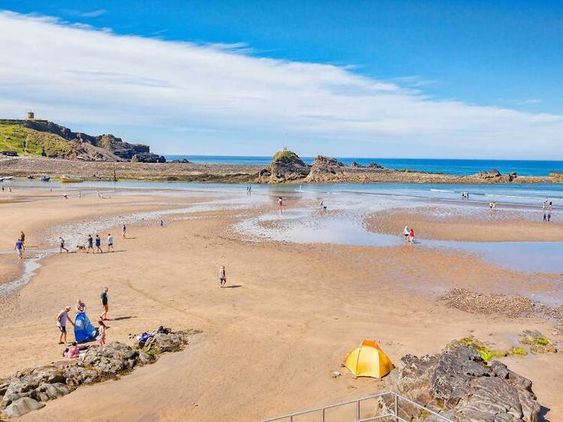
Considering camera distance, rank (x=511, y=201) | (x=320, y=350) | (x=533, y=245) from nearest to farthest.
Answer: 1. (x=320, y=350)
2. (x=533, y=245)
3. (x=511, y=201)

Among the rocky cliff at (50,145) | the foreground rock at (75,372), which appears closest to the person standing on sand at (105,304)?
the foreground rock at (75,372)

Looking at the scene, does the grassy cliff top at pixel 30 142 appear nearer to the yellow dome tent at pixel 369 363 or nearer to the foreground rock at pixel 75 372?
the foreground rock at pixel 75 372

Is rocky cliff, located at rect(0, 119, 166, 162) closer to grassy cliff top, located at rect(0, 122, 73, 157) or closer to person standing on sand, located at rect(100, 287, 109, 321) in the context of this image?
grassy cliff top, located at rect(0, 122, 73, 157)

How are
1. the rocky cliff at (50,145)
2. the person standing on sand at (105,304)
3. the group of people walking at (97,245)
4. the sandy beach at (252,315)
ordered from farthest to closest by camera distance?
1. the rocky cliff at (50,145)
2. the group of people walking at (97,245)
3. the person standing on sand at (105,304)
4. the sandy beach at (252,315)

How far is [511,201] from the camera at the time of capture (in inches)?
2844

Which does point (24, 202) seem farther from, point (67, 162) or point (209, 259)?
point (67, 162)

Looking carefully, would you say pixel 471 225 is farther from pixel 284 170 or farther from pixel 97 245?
pixel 284 170

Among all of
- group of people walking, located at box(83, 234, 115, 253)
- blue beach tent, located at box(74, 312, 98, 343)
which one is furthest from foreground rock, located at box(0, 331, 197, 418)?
group of people walking, located at box(83, 234, 115, 253)

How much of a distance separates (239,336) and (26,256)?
66.7 ft

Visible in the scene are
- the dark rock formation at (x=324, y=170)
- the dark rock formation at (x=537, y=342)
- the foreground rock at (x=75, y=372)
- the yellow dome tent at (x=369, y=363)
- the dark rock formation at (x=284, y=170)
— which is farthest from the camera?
the dark rock formation at (x=324, y=170)

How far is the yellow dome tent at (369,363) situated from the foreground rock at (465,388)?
3.13 ft

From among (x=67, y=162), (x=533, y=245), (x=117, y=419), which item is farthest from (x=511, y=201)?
(x=67, y=162)

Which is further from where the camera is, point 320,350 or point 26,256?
point 26,256

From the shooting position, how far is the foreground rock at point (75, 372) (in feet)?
41.4
